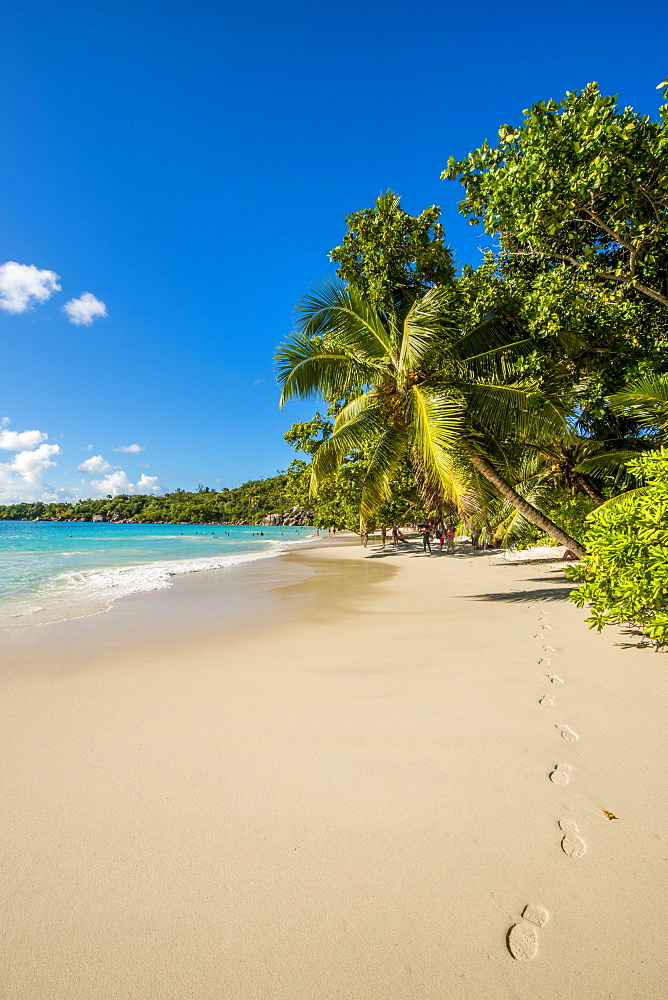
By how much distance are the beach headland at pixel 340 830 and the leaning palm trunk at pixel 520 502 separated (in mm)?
4557

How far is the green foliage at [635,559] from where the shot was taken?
4.75 meters

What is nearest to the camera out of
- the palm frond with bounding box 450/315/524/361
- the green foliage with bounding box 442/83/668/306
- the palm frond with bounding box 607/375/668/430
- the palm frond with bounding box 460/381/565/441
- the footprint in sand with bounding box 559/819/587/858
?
the footprint in sand with bounding box 559/819/587/858

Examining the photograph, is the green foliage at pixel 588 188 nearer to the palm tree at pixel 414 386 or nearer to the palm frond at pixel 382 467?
the palm tree at pixel 414 386

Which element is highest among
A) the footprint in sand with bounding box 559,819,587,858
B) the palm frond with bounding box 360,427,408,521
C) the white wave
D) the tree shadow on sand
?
the palm frond with bounding box 360,427,408,521

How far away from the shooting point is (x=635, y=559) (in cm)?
497

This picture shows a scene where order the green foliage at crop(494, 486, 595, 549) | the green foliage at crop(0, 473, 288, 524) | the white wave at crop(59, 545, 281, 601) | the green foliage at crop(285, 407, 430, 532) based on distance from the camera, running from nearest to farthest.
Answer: the green foliage at crop(494, 486, 595, 549), the white wave at crop(59, 545, 281, 601), the green foliage at crop(285, 407, 430, 532), the green foliage at crop(0, 473, 288, 524)

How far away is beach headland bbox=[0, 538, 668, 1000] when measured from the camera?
1769mm

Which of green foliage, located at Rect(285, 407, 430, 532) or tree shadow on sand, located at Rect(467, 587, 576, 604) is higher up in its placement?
green foliage, located at Rect(285, 407, 430, 532)

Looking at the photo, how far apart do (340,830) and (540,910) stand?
0.98m

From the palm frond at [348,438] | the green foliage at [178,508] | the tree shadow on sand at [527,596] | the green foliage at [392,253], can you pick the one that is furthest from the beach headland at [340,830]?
the green foliage at [178,508]

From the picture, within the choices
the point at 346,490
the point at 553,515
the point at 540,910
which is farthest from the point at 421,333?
the point at 346,490

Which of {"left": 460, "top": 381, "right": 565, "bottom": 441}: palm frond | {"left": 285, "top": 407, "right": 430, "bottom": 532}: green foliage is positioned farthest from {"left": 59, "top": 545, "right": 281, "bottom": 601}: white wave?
{"left": 460, "top": 381, "right": 565, "bottom": 441}: palm frond

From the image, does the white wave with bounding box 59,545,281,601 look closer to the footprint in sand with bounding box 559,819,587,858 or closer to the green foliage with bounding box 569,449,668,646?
the green foliage with bounding box 569,449,668,646

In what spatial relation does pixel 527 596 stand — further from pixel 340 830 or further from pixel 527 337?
pixel 340 830
